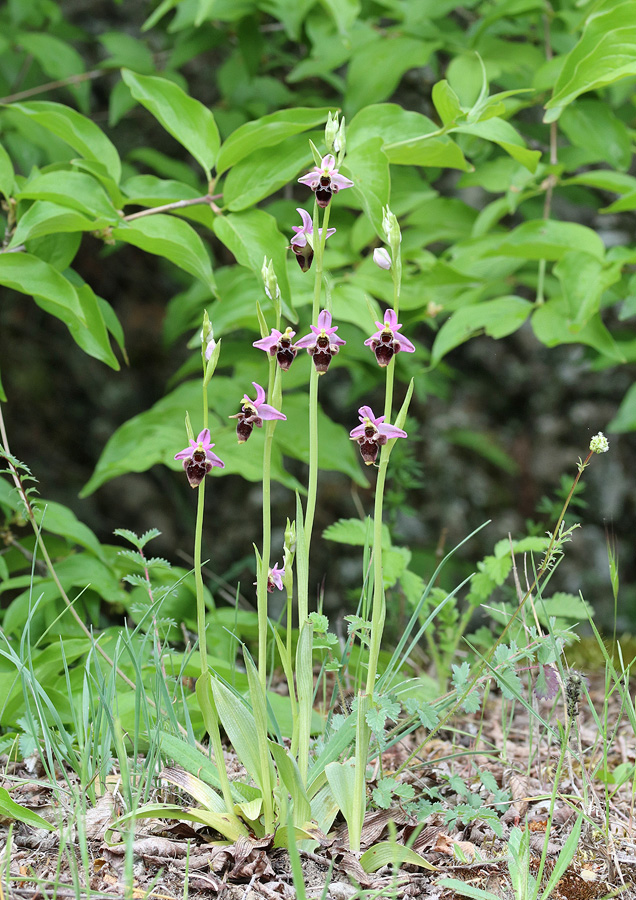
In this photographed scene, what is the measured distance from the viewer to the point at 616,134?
1944 mm

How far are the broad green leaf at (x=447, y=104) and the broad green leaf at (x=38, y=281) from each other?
0.83 meters

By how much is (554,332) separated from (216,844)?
4.49 feet

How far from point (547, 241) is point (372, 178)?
60 centimetres

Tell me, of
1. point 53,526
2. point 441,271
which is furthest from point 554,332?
point 53,526

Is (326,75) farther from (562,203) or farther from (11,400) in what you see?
(11,400)

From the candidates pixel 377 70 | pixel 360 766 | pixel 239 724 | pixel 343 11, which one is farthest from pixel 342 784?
pixel 377 70

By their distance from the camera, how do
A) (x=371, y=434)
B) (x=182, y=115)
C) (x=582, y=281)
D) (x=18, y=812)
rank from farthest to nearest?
(x=582, y=281) → (x=182, y=115) → (x=18, y=812) → (x=371, y=434)

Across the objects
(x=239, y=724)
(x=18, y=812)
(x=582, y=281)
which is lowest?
(x=18, y=812)

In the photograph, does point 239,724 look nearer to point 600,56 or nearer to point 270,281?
point 270,281

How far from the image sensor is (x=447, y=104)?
4.82 ft

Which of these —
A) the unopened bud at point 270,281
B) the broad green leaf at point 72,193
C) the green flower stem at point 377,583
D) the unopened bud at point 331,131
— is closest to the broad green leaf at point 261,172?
the broad green leaf at point 72,193

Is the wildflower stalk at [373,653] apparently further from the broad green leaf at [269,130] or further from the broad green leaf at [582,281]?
the broad green leaf at [582,281]

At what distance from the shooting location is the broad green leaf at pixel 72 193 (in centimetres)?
150

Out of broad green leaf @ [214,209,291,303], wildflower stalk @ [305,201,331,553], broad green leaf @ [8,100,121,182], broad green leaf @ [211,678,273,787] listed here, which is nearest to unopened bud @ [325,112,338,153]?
wildflower stalk @ [305,201,331,553]
